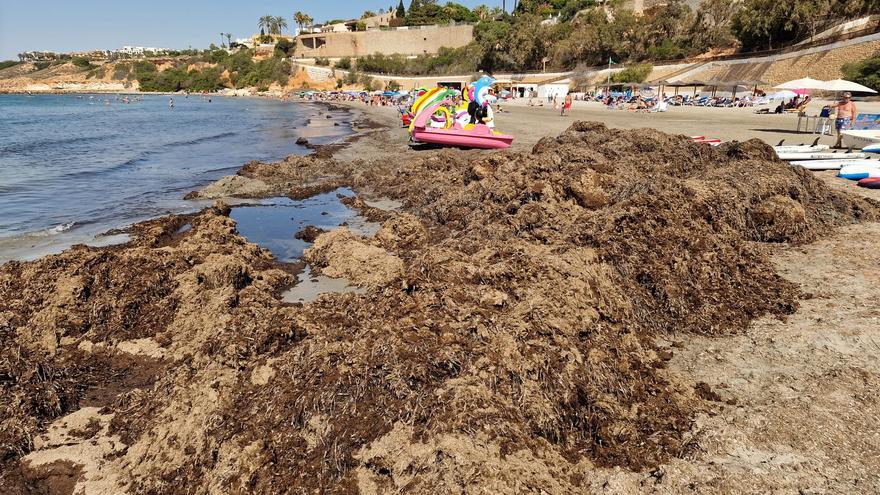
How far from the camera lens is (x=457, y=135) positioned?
19.5 m

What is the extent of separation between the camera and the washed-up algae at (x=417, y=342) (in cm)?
345

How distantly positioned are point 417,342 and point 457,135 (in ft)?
53.8

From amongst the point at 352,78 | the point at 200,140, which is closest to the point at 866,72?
the point at 200,140

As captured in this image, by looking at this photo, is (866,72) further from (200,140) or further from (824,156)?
(200,140)

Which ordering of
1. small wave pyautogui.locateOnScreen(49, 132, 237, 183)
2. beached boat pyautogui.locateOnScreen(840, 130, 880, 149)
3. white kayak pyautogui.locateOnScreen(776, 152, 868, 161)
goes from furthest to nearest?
small wave pyautogui.locateOnScreen(49, 132, 237, 183)
beached boat pyautogui.locateOnScreen(840, 130, 880, 149)
white kayak pyautogui.locateOnScreen(776, 152, 868, 161)

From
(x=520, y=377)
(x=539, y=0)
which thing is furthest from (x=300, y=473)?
(x=539, y=0)

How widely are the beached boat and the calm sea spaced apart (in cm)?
2229

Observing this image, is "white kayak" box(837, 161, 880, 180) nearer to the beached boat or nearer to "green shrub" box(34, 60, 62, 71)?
the beached boat

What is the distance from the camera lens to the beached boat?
1570 cm

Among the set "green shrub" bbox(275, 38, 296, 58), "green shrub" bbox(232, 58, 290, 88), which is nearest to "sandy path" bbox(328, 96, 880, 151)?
"green shrub" bbox(232, 58, 290, 88)

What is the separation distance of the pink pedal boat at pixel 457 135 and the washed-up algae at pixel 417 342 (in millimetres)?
10487

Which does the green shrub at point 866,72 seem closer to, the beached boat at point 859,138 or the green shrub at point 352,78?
the beached boat at point 859,138

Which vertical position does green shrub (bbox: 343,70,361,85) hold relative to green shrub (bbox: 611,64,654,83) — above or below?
above

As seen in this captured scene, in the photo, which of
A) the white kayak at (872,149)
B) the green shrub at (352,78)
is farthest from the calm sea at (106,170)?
the green shrub at (352,78)
